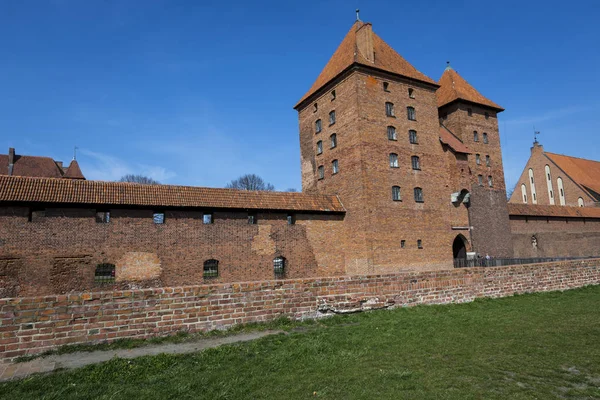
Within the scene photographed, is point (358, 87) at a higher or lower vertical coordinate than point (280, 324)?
higher

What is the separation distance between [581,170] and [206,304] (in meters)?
50.5

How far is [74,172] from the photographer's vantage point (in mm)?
34969

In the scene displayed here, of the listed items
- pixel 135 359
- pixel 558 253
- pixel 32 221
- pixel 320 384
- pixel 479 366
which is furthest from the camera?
pixel 558 253

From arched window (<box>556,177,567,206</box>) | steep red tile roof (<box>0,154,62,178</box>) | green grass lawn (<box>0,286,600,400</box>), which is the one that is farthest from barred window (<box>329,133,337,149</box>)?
arched window (<box>556,177,567,206</box>)

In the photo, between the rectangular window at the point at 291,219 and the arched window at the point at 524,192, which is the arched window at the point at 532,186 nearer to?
the arched window at the point at 524,192

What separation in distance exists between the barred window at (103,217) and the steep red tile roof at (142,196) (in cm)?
51

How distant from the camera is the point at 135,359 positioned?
20.6ft

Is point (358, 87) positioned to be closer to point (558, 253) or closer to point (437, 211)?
point (437, 211)

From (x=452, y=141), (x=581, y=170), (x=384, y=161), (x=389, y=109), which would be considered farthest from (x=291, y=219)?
(x=581, y=170)

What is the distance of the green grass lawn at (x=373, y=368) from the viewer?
4746mm

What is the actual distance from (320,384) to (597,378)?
372cm

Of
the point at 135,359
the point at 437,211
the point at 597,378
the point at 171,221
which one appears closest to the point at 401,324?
the point at 597,378

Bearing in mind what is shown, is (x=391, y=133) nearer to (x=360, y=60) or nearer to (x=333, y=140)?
(x=333, y=140)

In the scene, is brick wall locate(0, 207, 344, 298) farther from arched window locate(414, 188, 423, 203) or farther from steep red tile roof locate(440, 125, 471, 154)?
steep red tile roof locate(440, 125, 471, 154)
